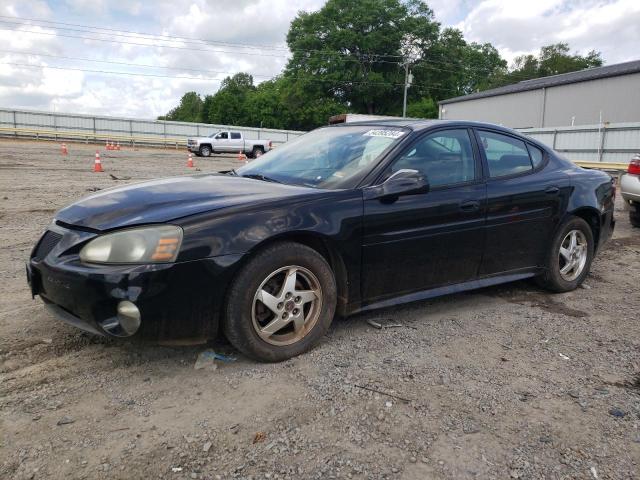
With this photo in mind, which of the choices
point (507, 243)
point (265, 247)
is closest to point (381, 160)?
point (265, 247)

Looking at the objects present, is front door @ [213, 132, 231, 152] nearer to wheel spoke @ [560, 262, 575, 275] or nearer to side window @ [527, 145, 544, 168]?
side window @ [527, 145, 544, 168]

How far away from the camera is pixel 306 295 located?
3.22m

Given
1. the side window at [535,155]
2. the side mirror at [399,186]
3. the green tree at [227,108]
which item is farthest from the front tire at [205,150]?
the green tree at [227,108]

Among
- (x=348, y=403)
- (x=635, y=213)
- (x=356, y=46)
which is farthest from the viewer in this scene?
(x=356, y=46)

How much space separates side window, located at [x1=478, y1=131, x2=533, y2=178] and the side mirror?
0.96m

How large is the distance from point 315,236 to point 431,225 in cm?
91

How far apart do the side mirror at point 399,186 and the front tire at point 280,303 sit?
585mm

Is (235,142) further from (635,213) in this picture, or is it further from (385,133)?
(385,133)

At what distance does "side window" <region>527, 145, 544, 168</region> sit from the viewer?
14.7 ft

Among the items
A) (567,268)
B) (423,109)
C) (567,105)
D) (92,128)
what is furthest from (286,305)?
(423,109)

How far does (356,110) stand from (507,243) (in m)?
57.6

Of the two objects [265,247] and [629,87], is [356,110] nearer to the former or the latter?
[629,87]

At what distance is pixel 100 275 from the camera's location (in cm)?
270

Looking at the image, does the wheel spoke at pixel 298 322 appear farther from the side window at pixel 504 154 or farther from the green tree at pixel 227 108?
the green tree at pixel 227 108
